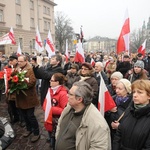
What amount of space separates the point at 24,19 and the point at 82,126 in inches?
1433

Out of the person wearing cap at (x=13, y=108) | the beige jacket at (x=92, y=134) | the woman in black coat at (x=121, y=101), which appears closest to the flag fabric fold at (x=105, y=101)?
the woman in black coat at (x=121, y=101)

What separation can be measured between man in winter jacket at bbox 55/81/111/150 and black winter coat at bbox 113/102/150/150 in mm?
235

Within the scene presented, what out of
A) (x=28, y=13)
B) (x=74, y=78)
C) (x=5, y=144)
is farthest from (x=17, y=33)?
(x=5, y=144)

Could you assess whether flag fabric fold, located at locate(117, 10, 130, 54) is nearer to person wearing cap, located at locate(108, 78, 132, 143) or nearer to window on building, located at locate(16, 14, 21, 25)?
person wearing cap, located at locate(108, 78, 132, 143)

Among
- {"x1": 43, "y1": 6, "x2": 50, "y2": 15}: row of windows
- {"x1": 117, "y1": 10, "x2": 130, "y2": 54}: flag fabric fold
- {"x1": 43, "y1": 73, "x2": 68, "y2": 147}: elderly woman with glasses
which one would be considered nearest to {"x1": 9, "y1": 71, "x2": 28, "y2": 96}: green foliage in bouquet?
{"x1": 43, "y1": 73, "x2": 68, "y2": 147}: elderly woman with glasses

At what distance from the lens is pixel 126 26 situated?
5496mm

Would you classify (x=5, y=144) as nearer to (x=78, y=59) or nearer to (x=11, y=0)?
(x=78, y=59)

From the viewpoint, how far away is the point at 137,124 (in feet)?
7.09

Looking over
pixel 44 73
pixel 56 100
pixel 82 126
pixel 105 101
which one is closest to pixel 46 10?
pixel 44 73

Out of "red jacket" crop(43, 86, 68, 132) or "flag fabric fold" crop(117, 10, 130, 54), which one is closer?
"red jacket" crop(43, 86, 68, 132)

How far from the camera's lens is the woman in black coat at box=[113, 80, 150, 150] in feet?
6.90

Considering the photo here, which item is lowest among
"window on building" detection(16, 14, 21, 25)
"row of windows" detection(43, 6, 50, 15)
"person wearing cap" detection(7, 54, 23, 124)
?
"person wearing cap" detection(7, 54, 23, 124)

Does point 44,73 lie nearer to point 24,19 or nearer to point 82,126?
point 82,126

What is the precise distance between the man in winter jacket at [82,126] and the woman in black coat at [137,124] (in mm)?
241
